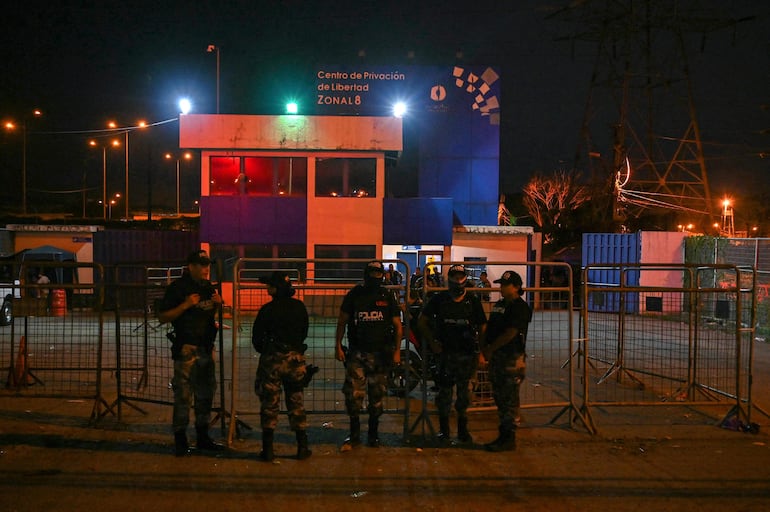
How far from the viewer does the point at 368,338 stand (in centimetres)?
648

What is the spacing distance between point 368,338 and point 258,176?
1693 centimetres

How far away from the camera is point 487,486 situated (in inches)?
225

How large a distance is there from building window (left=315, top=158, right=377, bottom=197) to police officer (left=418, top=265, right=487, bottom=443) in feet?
52.4

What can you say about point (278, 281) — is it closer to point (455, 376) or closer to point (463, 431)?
point (455, 376)

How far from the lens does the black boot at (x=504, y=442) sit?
661 cm

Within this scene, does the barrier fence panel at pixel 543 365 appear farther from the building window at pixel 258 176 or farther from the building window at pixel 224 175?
the building window at pixel 224 175

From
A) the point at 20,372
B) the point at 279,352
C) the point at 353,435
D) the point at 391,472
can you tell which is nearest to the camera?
the point at 391,472

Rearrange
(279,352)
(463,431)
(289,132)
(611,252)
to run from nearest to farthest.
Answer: (279,352) < (463,431) < (289,132) < (611,252)

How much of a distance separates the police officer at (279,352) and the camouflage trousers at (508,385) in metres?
2.04

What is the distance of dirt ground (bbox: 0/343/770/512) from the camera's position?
17.6ft

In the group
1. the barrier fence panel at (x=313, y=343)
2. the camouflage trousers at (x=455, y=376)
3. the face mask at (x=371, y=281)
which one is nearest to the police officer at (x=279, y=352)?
the barrier fence panel at (x=313, y=343)

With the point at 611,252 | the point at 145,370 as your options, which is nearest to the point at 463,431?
the point at 145,370

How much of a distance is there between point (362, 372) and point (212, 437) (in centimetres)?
194

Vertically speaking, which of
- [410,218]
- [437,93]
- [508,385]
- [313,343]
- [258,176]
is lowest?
[508,385]
